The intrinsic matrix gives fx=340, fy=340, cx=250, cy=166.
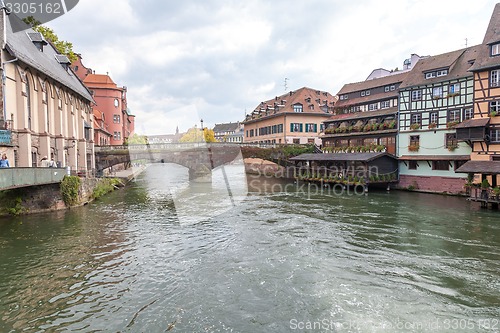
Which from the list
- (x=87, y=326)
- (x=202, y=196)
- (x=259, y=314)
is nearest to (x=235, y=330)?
(x=259, y=314)

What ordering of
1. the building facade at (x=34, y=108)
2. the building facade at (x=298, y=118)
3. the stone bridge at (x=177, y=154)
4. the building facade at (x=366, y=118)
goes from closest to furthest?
the building facade at (x=34, y=108) → the building facade at (x=366, y=118) → the stone bridge at (x=177, y=154) → the building facade at (x=298, y=118)

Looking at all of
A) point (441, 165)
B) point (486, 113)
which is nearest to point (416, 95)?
point (441, 165)

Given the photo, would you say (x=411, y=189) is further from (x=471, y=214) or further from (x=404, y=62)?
(x=404, y=62)

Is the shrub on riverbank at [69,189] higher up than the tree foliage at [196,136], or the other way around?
the tree foliage at [196,136]

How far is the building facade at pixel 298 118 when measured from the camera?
54812mm

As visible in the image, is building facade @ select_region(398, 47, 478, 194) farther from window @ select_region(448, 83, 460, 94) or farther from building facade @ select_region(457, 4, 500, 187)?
building facade @ select_region(457, 4, 500, 187)

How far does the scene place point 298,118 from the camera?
2172 inches

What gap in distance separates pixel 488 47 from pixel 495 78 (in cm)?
278

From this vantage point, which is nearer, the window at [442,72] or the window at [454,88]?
the window at [454,88]

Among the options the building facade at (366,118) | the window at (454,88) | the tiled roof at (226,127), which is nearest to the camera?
the window at (454,88)

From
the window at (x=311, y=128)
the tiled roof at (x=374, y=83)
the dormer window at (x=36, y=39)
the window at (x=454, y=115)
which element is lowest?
the window at (x=454, y=115)

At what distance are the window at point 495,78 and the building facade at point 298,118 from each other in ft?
100

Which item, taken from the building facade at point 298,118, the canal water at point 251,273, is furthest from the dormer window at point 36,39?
the building facade at point 298,118

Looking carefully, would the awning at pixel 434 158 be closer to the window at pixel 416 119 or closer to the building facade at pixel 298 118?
the window at pixel 416 119
